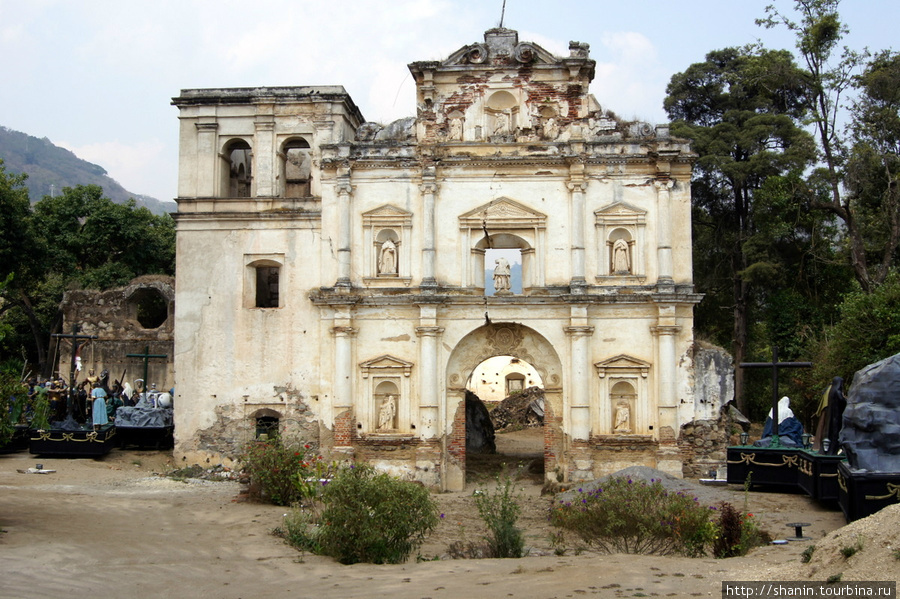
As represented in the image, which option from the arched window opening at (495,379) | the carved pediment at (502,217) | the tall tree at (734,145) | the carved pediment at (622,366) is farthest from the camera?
the arched window opening at (495,379)

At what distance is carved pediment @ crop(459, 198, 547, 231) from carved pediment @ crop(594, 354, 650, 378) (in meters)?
3.48

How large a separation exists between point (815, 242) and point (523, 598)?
72.1 feet

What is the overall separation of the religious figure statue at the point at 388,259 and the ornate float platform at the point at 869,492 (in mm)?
10816

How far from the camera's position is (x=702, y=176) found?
29.2 metres

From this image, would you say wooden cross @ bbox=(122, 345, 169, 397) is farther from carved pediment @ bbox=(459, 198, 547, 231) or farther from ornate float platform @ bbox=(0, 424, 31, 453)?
Result: carved pediment @ bbox=(459, 198, 547, 231)

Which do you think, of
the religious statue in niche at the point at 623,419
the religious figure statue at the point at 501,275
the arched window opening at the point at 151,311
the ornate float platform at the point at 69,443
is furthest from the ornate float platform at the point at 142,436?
the religious statue in niche at the point at 623,419

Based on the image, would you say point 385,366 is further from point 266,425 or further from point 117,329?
point 117,329

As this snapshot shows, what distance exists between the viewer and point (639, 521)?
468 inches

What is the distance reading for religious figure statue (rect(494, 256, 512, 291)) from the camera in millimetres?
19859

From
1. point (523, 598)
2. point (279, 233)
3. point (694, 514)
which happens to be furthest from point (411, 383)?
point (523, 598)

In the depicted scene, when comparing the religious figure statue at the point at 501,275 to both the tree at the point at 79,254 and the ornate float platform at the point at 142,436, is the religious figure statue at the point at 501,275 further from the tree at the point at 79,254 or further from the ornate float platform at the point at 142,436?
the tree at the point at 79,254

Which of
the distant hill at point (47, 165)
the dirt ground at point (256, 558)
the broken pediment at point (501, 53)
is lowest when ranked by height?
the dirt ground at point (256, 558)

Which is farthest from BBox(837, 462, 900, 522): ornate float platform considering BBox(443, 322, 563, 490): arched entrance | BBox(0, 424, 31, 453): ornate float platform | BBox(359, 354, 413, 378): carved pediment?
BBox(0, 424, 31, 453): ornate float platform

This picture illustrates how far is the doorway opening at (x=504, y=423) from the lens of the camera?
2144 cm
